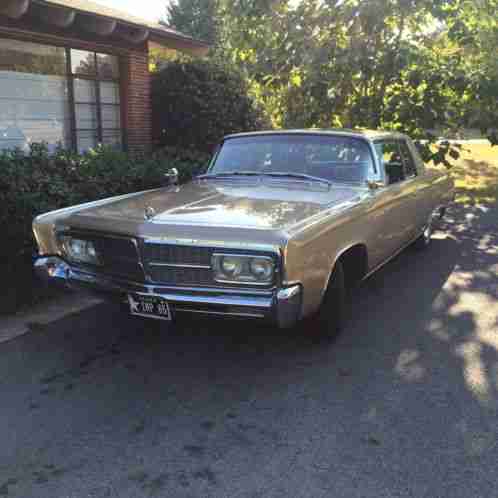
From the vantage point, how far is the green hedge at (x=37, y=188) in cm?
512

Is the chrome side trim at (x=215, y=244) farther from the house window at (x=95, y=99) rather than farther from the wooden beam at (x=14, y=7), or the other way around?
the house window at (x=95, y=99)

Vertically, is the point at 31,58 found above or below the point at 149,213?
above

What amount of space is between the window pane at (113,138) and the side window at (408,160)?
19.9ft

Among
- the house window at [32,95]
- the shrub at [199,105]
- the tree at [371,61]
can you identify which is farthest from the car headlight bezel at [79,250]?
the tree at [371,61]

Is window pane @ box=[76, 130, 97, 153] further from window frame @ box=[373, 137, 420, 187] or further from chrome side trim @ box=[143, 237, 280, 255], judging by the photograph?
chrome side trim @ box=[143, 237, 280, 255]

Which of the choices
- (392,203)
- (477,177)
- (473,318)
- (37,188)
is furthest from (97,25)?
(477,177)

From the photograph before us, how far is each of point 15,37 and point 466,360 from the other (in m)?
8.08

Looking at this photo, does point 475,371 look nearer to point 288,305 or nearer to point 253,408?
point 288,305

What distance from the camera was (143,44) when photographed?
10.6 meters

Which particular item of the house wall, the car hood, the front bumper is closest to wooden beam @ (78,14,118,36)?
the house wall

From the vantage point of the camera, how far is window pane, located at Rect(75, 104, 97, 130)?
1013cm

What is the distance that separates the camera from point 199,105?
415 inches

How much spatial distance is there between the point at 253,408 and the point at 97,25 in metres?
7.58

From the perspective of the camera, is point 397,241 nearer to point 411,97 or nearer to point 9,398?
point 9,398
